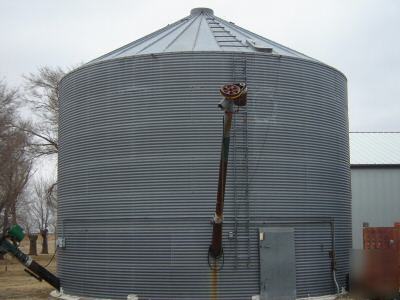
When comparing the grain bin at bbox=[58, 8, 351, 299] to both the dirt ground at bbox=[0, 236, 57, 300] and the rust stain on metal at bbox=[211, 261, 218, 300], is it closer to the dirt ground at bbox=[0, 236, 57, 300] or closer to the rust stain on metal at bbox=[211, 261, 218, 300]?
the rust stain on metal at bbox=[211, 261, 218, 300]

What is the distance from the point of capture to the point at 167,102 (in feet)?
64.0

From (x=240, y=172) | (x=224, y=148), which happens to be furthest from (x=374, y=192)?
(x=224, y=148)

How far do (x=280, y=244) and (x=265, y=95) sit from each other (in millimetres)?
4616

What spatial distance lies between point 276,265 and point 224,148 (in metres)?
4.63

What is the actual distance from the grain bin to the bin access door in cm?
3

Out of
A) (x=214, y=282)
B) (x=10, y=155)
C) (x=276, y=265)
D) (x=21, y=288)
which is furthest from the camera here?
(x=10, y=155)

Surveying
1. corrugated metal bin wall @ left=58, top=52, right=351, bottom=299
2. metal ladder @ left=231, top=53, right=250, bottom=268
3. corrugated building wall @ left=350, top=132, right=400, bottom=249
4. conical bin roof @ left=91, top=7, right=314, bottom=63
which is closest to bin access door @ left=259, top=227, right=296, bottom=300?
corrugated metal bin wall @ left=58, top=52, right=351, bottom=299

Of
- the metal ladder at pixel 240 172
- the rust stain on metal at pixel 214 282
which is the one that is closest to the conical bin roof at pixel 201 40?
the metal ladder at pixel 240 172

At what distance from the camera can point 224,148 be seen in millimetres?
16453

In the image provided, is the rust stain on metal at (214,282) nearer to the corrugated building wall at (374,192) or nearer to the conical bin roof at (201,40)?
the conical bin roof at (201,40)

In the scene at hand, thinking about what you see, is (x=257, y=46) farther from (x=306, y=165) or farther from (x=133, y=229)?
(x=133, y=229)

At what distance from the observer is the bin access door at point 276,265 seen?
18.8 metres

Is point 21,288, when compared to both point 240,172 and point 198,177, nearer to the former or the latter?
point 198,177

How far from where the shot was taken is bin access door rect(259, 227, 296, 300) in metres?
18.8
